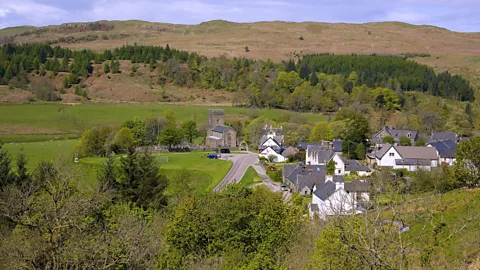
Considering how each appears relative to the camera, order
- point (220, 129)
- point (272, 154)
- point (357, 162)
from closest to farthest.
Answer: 1. point (357, 162)
2. point (272, 154)
3. point (220, 129)

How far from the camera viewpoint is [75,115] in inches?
3022

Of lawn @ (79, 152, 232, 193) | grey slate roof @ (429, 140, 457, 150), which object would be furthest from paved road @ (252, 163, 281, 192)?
grey slate roof @ (429, 140, 457, 150)

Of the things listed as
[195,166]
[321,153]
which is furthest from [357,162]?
[195,166]

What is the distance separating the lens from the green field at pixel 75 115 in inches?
2589

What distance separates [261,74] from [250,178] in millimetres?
66357

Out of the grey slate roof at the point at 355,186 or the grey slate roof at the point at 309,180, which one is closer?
the grey slate roof at the point at 355,186

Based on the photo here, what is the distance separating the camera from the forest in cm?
8944

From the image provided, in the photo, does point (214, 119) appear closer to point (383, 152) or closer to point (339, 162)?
point (339, 162)

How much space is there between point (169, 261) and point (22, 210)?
14.1 feet

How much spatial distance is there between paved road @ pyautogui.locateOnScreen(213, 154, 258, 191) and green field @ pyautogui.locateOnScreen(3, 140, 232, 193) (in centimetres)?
56

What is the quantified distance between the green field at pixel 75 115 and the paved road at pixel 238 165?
20.9 metres

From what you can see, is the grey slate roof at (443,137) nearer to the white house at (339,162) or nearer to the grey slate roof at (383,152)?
the grey slate roof at (383,152)

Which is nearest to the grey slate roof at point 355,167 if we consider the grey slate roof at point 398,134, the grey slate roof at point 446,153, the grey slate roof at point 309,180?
the grey slate roof at point 309,180

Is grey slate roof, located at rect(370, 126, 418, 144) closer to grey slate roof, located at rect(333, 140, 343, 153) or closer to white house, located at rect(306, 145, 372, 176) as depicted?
grey slate roof, located at rect(333, 140, 343, 153)
